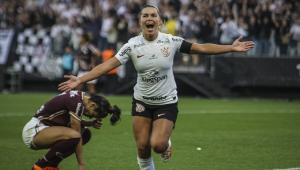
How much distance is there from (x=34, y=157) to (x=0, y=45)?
18896mm

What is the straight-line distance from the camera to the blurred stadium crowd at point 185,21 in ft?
68.3

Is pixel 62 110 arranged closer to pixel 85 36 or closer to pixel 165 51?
pixel 165 51

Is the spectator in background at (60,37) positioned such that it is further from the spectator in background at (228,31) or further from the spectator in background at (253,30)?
the spectator in background at (253,30)

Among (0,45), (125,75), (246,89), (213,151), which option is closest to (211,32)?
(246,89)

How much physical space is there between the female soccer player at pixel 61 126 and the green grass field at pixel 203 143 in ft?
3.36

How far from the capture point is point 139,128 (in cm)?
698

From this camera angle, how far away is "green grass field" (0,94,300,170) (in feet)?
27.3

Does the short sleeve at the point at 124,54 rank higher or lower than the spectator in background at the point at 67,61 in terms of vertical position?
higher

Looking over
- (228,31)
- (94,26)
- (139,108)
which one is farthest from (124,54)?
(94,26)

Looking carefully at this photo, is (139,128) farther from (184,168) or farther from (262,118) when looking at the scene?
(262,118)

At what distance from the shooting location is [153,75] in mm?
6926

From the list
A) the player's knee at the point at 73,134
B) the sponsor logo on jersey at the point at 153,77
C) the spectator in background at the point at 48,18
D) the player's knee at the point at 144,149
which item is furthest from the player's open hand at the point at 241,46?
the spectator in background at the point at 48,18

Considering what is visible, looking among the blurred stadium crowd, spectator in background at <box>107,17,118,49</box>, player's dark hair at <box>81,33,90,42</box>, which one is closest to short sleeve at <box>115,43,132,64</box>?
the blurred stadium crowd

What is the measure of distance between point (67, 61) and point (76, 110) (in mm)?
17882
